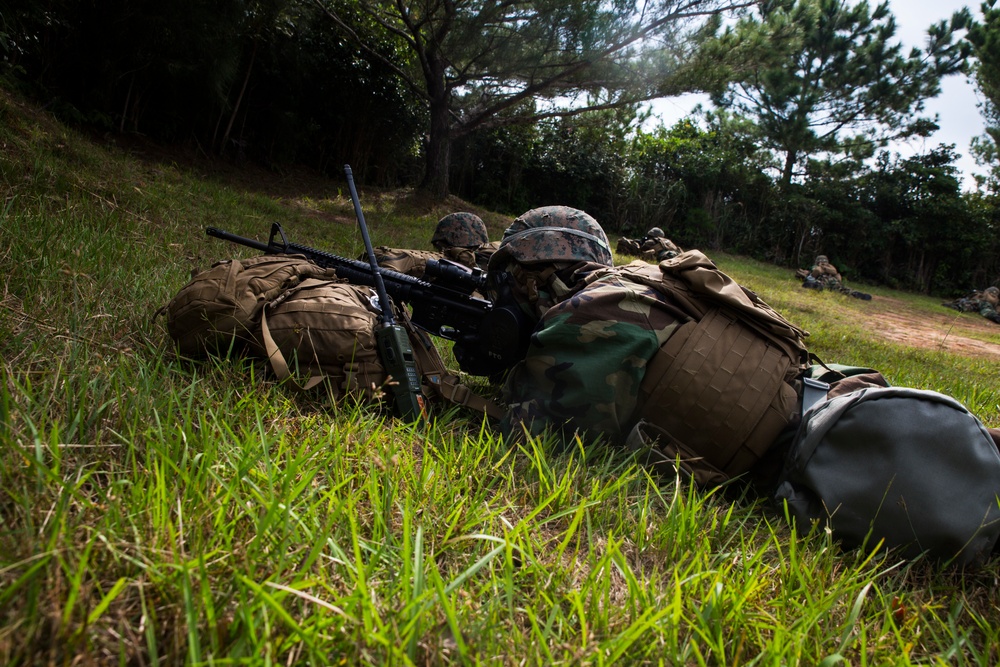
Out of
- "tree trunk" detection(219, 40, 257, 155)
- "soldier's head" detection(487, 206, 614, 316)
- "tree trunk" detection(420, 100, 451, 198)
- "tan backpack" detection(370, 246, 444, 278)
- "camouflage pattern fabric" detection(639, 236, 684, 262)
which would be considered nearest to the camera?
"soldier's head" detection(487, 206, 614, 316)

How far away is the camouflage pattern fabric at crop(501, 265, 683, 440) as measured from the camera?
81.7 inches

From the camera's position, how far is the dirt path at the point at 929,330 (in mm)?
7891

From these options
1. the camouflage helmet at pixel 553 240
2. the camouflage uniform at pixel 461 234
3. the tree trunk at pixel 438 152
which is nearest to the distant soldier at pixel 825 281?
the tree trunk at pixel 438 152

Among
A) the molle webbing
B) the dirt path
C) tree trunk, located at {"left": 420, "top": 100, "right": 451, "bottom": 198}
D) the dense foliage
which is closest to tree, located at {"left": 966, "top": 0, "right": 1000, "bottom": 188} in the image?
the dense foliage

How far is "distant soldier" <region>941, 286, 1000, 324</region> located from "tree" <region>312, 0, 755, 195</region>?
11.3m

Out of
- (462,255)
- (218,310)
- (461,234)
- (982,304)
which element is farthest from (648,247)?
(218,310)

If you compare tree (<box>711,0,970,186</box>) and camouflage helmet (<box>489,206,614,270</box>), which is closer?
camouflage helmet (<box>489,206,614,270</box>)

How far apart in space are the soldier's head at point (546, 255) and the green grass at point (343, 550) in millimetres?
719

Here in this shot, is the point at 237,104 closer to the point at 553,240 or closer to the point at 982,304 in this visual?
the point at 553,240

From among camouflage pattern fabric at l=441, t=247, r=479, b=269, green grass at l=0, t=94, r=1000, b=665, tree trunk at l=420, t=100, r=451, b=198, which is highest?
tree trunk at l=420, t=100, r=451, b=198

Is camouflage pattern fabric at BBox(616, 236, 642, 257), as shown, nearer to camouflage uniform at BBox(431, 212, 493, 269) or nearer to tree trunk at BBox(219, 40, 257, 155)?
camouflage uniform at BBox(431, 212, 493, 269)

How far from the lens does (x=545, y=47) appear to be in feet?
32.0

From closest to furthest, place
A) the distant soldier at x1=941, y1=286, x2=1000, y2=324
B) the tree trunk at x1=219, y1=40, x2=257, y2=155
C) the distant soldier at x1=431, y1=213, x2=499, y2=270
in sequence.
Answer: the distant soldier at x1=431, y1=213, x2=499, y2=270 < the tree trunk at x1=219, y1=40, x2=257, y2=155 < the distant soldier at x1=941, y1=286, x2=1000, y2=324

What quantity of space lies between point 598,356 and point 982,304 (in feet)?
62.0
